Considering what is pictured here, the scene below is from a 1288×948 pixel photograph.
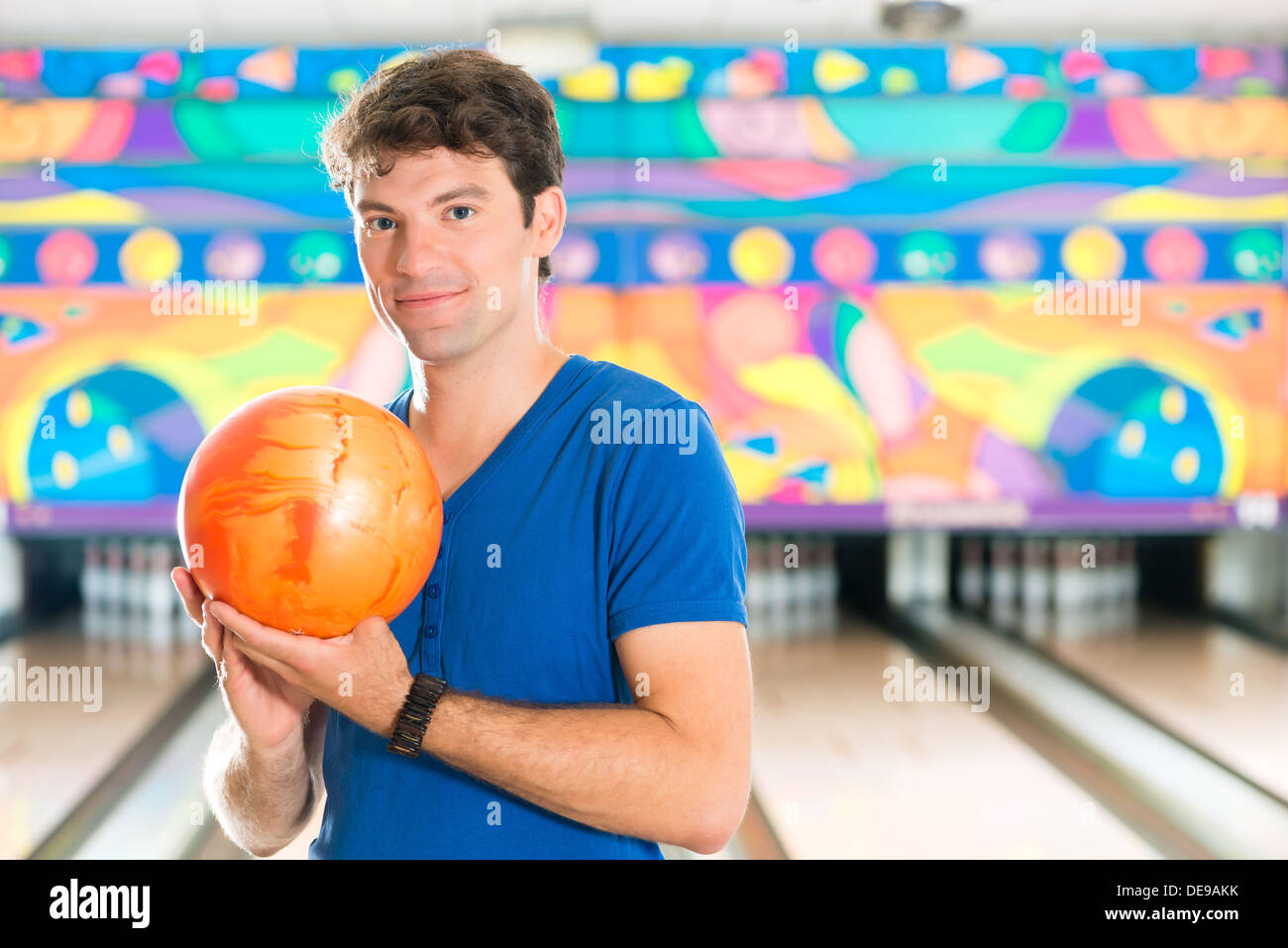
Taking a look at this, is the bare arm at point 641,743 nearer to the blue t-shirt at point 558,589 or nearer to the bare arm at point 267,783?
the blue t-shirt at point 558,589

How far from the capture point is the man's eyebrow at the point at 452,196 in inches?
38.3

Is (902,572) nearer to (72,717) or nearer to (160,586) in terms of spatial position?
(160,586)

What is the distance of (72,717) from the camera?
2973 mm

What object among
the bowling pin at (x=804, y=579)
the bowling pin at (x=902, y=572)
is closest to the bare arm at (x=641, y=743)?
the bowling pin at (x=804, y=579)

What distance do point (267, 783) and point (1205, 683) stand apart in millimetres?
2959

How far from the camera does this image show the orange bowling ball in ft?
2.91

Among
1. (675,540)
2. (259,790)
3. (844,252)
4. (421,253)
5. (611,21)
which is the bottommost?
(259,790)

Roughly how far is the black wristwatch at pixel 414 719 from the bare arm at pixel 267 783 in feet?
0.72

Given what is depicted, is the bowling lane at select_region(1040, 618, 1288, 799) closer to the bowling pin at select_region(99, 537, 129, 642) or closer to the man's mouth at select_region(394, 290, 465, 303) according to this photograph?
the man's mouth at select_region(394, 290, 465, 303)

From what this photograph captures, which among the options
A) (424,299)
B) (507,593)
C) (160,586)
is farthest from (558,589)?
(160,586)

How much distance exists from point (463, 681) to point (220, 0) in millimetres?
3138

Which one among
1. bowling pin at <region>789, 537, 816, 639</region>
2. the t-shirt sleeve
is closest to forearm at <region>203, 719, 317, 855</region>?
the t-shirt sleeve

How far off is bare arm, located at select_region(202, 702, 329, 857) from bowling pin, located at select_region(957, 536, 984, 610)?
338cm
